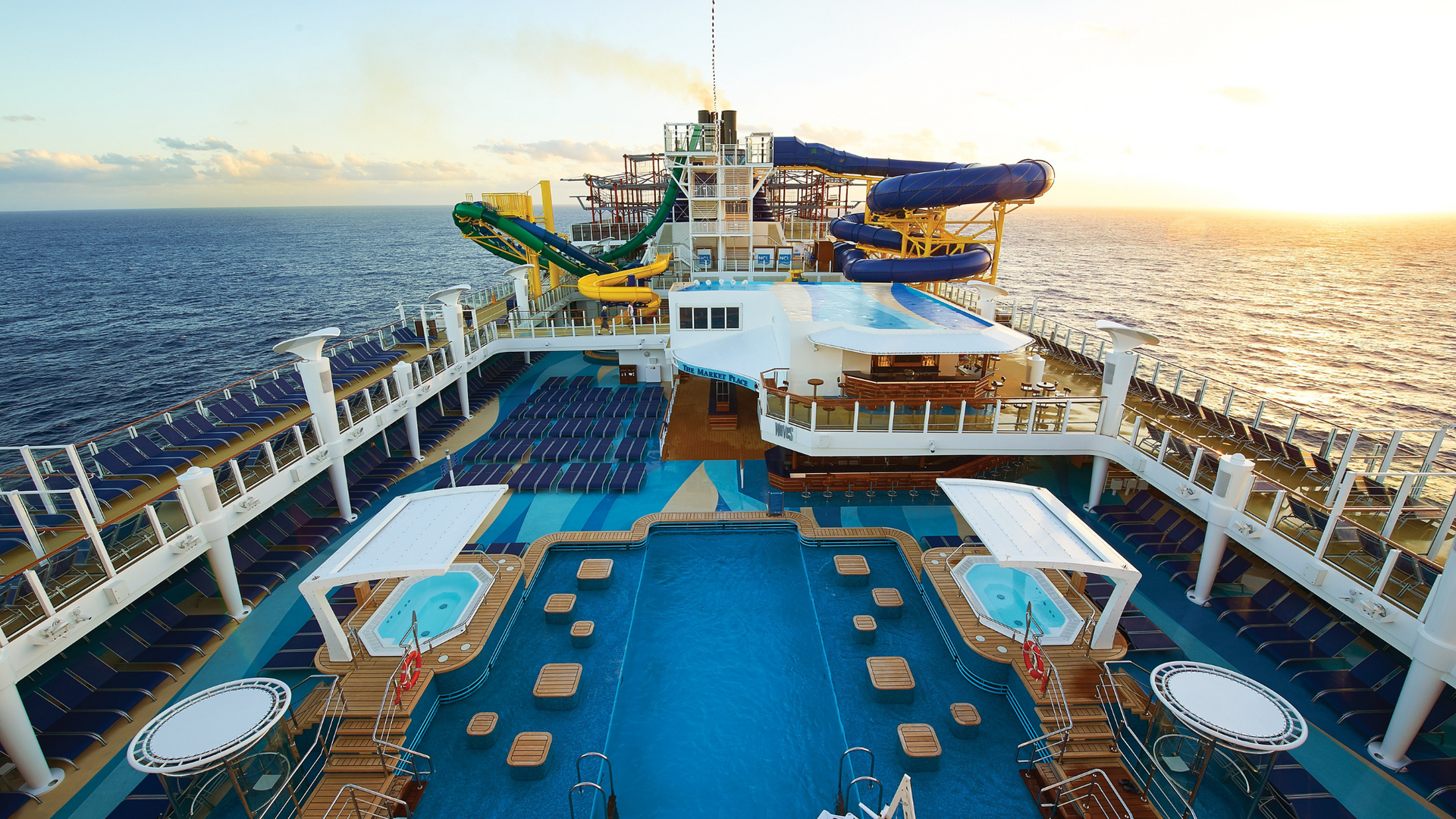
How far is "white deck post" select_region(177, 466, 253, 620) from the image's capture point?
11609 mm

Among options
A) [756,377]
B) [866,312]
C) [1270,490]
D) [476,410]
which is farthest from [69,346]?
[1270,490]

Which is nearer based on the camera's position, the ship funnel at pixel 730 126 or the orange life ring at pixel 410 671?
the orange life ring at pixel 410 671

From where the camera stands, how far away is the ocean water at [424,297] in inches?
1410

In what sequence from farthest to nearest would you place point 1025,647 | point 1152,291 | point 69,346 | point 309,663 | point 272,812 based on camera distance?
1. point 1152,291
2. point 69,346
3. point 309,663
4. point 1025,647
5. point 272,812

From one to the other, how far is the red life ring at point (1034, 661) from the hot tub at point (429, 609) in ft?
33.5

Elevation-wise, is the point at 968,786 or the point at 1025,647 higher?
the point at 1025,647

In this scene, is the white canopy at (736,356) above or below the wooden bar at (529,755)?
above

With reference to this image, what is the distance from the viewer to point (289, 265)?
98938 millimetres

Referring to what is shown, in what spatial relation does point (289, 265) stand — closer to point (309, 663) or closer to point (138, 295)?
point (138, 295)

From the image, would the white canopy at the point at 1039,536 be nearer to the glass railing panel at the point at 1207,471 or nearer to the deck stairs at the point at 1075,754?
the deck stairs at the point at 1075,754

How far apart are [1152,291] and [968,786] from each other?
81035mm

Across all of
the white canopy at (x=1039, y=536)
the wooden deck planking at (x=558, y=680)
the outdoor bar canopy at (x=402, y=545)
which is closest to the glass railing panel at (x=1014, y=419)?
the white canopy at (x=1039, y=536)

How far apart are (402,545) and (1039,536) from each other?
39.2 ft

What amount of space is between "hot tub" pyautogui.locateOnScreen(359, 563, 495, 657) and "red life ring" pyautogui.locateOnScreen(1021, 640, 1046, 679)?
10217 mm
